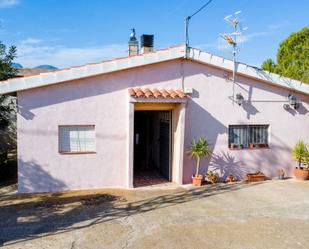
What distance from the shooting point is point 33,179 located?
11805 millimetres

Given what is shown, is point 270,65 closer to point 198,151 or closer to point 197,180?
point 198,151

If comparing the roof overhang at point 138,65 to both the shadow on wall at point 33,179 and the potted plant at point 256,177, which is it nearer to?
the shadow on wall at point 33,179

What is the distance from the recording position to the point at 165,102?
1252 centimetres

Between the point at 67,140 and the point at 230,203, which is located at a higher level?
the point at 67,140

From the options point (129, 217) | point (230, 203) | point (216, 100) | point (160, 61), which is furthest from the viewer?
point (216, 100)

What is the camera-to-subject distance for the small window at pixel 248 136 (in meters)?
14.2

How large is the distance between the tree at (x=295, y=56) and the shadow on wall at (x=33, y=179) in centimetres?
2179

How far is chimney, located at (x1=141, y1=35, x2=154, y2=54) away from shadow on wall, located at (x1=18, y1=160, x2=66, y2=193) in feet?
25.3

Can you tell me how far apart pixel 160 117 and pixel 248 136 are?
13.8ft

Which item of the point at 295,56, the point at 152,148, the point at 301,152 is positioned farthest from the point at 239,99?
the point at 295,56

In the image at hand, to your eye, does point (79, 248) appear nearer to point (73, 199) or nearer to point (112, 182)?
point (73, 199)

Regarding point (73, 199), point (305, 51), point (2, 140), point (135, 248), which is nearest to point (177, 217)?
point (135, 248)

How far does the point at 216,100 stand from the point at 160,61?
299cm

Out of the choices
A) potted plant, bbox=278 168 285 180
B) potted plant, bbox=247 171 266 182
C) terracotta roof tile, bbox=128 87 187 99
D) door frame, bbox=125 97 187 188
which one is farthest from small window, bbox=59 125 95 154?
potted plant, bbox=278 168 285 180
